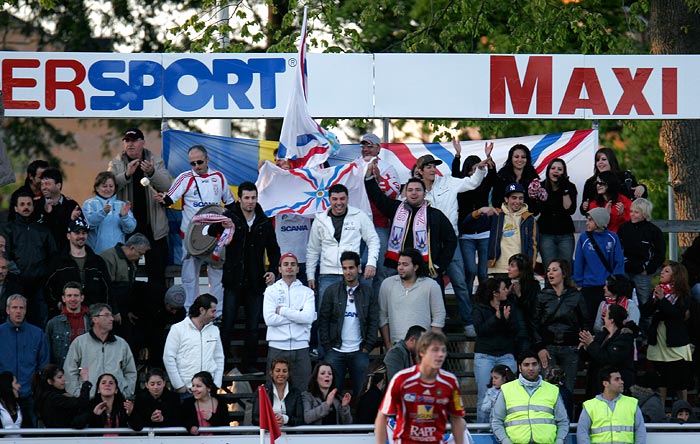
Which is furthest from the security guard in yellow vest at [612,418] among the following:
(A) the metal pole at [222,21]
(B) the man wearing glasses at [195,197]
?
(A) the metal pole at [222,21]

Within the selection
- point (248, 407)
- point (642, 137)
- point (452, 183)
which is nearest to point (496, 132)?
point (642, 137)

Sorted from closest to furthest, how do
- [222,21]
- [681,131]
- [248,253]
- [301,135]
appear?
[248,253] < [301,135] < [681,131] < [222,21]

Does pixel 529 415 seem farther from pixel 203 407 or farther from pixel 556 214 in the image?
pixel 203 407

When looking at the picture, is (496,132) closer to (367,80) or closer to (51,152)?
(367,80)

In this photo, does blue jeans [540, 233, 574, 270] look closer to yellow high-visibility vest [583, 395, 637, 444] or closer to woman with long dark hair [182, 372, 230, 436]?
yellow high-visibility vest [583, 395, 637, 444]

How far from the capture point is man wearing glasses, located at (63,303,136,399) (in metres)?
14.4

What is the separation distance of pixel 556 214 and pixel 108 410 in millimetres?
5620

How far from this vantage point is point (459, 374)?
16562mm

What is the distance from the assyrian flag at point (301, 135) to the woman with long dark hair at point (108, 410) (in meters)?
3.97

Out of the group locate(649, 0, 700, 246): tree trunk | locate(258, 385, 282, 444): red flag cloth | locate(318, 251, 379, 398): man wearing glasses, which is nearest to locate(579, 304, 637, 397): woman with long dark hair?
locate(318, 251, 379, 398): man wearing glasses

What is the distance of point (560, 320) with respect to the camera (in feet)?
50.4

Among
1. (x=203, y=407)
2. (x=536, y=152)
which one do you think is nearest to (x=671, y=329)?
(x=536, y=152)

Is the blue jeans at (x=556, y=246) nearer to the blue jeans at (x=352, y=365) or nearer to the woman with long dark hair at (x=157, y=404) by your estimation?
the blue jeans at (x=352, y=365)

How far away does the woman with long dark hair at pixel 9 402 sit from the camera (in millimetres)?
14039
